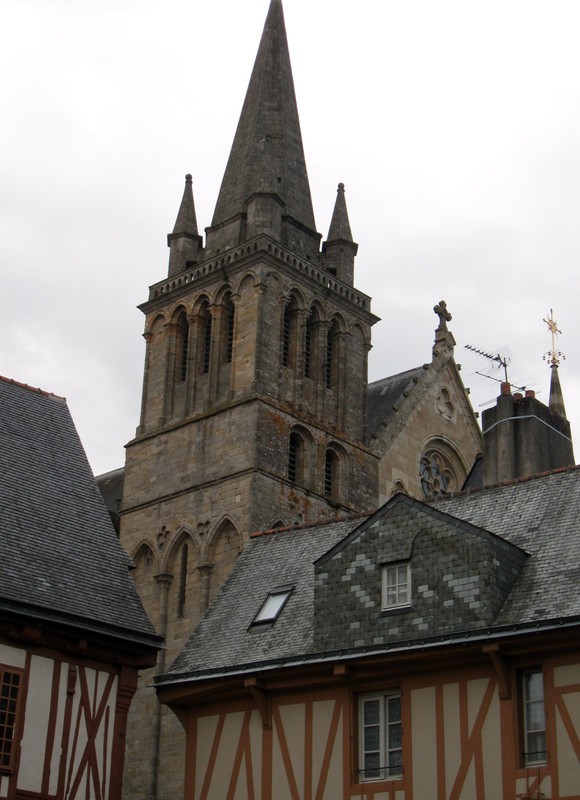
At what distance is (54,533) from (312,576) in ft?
13.4

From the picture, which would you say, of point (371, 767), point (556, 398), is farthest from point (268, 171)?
point (371, 767)

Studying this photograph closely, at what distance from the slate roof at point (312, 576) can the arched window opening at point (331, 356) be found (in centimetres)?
1724

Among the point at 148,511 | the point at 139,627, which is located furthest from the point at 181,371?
the point at 139,627

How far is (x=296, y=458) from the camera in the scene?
39.8 m

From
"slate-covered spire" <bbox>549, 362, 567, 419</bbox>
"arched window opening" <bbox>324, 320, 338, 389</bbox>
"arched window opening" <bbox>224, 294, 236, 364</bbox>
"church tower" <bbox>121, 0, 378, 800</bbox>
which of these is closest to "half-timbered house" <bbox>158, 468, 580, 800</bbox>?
"slate-covered spire" <bbox>549, 362, 567, 419</bbox>

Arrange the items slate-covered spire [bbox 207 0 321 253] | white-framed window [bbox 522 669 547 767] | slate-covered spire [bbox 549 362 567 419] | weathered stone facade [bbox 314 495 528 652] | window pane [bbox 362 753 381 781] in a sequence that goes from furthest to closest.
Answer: slate-covered spire [bbox 207 0 321 253] → slate-covered spire [bbox 549 362 567 419] → window pane [bbox 362 753 381 781] → weathered stone facade [bbox 314 495 528 652] → white-framed window [bbox 522 669 547 767]

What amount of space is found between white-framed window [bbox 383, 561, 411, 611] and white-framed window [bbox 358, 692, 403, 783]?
1.22m

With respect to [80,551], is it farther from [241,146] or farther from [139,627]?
[241,146]

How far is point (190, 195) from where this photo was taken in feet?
147

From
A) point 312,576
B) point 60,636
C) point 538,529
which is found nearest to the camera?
point 538,529

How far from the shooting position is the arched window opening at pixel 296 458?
3944 centimetres

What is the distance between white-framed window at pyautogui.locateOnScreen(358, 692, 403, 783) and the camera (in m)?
19.9

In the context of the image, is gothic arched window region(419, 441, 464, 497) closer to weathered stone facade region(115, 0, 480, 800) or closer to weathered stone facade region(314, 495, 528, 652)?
weathered stone facade region(115, 0, 480, 800)

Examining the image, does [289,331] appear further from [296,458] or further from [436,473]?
[436,473]
